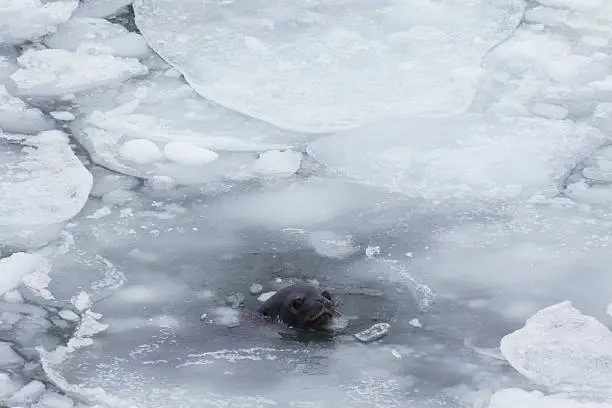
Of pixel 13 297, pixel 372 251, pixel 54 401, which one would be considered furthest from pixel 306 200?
pixel 54 401

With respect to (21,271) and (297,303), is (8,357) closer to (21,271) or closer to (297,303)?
(21,271)

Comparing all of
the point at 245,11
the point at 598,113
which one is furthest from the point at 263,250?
the point at 245,11

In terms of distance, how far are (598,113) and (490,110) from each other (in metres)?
0.45

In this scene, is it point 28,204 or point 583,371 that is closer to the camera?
point 583,371

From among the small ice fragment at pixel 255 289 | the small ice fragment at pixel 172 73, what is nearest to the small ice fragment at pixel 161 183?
the small ice fragment at pixel 255 289

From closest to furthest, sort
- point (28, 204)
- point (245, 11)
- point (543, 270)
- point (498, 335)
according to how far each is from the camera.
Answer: point (498, 335)
point (543, 270)
point (28, 204)
point (245, 11)

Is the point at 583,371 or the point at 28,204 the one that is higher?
the point at 583,371

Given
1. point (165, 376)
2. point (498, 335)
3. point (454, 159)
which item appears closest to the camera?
point (165, 376)

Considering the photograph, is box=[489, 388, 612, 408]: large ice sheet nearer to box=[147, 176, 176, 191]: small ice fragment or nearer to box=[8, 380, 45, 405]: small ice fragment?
box=[8, 380, 45, 405]: small ice fragment

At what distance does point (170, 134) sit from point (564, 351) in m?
1.97

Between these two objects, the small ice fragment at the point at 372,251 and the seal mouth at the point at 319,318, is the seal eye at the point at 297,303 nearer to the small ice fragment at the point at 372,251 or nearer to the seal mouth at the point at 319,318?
the seal mouth at the point at 319,318

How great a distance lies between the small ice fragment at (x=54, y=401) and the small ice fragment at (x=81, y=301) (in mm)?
456

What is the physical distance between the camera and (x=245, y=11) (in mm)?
5906

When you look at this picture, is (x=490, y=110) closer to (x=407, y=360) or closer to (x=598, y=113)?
(x=598, y=113)
